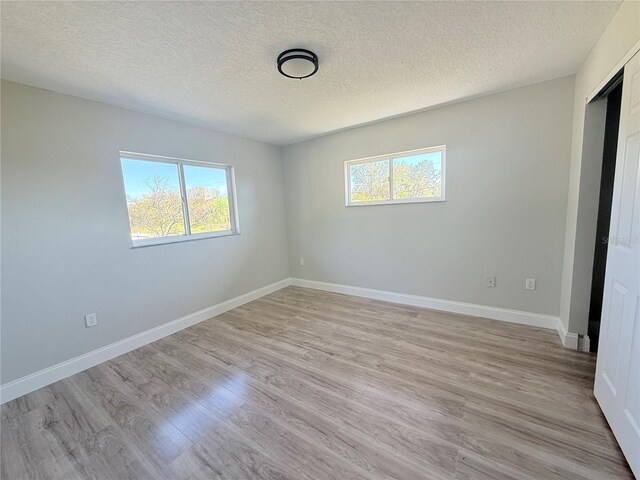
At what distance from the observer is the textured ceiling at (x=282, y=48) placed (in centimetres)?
137

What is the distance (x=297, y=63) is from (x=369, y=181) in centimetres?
201

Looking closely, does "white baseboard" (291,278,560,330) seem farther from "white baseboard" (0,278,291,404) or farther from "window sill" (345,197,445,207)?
"white baseboard" (0,278,291,404)

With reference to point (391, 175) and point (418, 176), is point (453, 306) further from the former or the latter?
point (391, 175)

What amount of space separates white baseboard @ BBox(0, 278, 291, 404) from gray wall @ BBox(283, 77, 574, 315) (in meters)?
1.97

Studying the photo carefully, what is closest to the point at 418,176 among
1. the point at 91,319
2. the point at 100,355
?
the point at 91,319

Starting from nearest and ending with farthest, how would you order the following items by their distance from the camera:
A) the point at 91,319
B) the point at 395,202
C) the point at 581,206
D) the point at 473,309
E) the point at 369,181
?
the point at 581,206 → the point at 91,319 → the point at 473,309 → the point at 395,202 → the point at 369,181

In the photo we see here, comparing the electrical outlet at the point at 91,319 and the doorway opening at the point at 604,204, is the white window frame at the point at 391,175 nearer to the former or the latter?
the doorway opening at the point at 604,204

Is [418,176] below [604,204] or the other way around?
the other way around

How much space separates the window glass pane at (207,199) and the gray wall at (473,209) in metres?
1.43

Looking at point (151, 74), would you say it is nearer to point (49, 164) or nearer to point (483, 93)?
point (49, 164)

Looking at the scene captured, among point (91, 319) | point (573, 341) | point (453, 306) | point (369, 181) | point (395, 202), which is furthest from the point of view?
point (369, 181)

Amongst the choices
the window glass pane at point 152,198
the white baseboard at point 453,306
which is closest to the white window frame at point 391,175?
the white baseboard at point 453,306

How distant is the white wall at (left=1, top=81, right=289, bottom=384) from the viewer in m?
1.93

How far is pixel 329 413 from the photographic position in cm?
164
